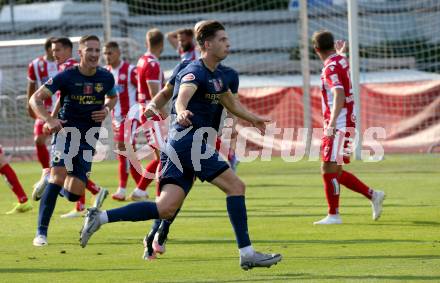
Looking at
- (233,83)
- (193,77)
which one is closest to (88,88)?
(233,83)

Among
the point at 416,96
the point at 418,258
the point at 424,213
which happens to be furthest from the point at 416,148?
the point at 418,258

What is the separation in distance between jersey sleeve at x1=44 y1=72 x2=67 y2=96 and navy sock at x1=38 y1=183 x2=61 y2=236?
3.26 ft

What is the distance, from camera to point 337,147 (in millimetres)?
12555

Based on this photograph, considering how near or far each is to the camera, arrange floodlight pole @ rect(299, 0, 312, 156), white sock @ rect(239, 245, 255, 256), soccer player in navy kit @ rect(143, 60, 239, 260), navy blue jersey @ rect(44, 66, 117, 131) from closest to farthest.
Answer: white sock @ rect(239, 245, 255, 256) < soccer player in navy kit @ rect(143, 60, 239, 260) < navy blue jersey @ rect(44, 66, 117, 131) < floodlight pole @ rect(299, 0, 312, 156)

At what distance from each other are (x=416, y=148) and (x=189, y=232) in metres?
14.4

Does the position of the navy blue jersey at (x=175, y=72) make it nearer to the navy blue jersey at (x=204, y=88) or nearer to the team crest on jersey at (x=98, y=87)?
the navy blue jersey at (x=204, y=88)

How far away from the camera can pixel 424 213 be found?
13023 mm

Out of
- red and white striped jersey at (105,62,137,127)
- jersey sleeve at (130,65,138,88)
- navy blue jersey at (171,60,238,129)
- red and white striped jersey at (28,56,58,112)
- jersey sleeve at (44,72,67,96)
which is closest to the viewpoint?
navy blue jersey at (171,60,238,129)

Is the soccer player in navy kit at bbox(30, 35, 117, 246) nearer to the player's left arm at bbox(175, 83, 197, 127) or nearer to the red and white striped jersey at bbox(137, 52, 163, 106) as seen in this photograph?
the player's left arm at bbox(175, 83, 197, 127)

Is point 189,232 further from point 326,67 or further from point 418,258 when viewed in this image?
point 418,258

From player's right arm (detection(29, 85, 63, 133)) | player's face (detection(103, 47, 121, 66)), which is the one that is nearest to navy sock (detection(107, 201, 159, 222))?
player's right arm (detection(29, 85, 63, 133))

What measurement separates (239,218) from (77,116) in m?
3.54

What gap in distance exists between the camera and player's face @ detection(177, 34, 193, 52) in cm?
1609

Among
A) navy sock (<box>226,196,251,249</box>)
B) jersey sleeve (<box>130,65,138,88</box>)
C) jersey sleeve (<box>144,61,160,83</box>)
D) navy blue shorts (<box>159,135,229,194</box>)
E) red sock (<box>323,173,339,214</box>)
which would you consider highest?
jersey sleeve (<box>144,61,160,83</box>)
